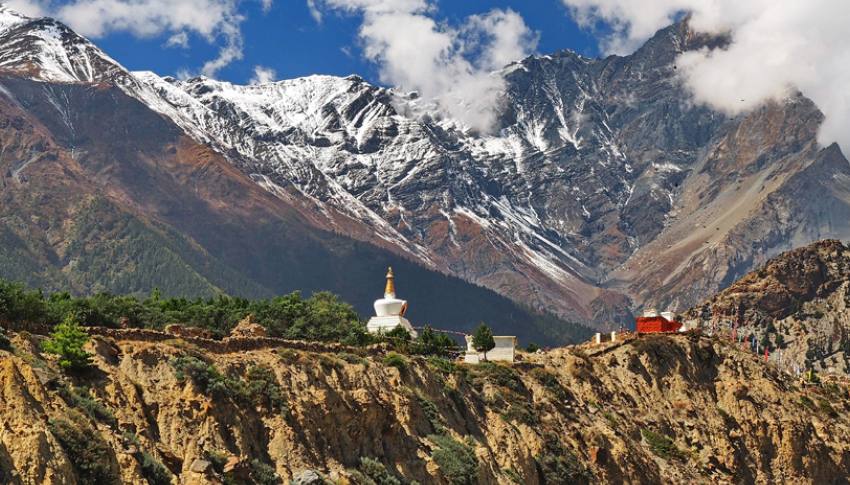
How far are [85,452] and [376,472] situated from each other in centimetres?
2494

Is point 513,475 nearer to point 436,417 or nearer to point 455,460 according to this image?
point 436,417

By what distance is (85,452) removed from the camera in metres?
54.7

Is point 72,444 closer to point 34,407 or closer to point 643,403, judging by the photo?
point 34,407

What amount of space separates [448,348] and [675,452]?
21911 millimetres

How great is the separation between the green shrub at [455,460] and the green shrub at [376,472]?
7.05 metres

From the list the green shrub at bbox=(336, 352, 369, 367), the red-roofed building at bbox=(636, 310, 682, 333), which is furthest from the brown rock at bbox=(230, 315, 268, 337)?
the red-roofed building at bbox=(636, 310, 682, 333)

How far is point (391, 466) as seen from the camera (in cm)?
8038

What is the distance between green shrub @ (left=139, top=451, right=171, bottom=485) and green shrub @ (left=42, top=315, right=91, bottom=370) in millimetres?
6138

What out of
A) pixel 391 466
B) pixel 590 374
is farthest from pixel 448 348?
pixel 391 466

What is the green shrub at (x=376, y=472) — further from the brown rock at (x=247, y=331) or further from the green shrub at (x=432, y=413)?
the brown rock at (x=247, y=331)

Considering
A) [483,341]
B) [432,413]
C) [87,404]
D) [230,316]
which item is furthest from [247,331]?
[483,341]

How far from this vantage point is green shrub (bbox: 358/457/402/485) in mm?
76438

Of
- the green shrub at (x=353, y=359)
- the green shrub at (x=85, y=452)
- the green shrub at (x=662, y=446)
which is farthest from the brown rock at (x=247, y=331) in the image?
the green shrub at (x=662, y=446)

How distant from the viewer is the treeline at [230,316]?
8938 cm
